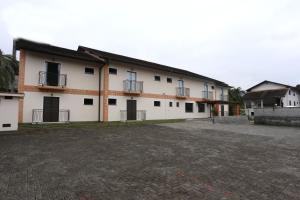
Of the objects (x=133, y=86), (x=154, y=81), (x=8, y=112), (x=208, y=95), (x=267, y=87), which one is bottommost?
(x=8, y=112)

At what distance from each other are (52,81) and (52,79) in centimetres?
17

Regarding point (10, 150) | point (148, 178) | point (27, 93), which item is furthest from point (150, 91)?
point (148, 178)

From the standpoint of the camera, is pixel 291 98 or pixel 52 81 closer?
pixel 52 81

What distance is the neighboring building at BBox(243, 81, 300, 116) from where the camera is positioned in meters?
35.9

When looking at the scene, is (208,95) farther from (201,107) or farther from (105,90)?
(105,90)

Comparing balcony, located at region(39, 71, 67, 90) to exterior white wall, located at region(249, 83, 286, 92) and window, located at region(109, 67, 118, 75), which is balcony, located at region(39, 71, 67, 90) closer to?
window, located at region(109, 67, 118, 75)

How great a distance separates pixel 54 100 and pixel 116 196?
14140 mm

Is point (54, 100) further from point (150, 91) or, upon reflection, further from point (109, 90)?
point (150, 91)

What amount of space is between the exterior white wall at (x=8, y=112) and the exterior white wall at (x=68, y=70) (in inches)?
163

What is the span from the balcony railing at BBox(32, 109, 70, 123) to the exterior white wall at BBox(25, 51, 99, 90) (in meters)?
2.19

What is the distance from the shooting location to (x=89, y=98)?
57.1 ft

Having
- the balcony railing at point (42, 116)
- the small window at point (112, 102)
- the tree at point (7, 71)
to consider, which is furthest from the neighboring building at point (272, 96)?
the tree at point (7, 71)

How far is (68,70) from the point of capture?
16.4 metres

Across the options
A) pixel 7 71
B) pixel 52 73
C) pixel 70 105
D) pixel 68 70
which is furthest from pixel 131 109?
pixel 7 71
